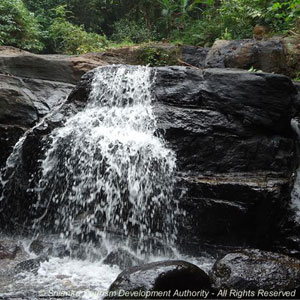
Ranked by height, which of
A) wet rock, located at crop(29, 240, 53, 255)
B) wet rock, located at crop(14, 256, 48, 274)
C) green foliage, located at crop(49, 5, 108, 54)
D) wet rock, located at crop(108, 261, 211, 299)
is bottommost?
wet rock, located at crop(14, 256, 48, 274)

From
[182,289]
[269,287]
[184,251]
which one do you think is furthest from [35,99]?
[269,287]

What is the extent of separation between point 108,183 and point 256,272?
9.33 ft

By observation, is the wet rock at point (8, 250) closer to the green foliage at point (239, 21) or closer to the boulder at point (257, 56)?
the boulder at point (257, 56)

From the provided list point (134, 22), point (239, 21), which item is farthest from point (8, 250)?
point (134, 22)

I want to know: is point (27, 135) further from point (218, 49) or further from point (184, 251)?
point (218, 49)

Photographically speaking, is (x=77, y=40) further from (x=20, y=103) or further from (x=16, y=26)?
(x=20, y=103)

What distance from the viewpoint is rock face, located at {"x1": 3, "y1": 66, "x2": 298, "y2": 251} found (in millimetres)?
5332

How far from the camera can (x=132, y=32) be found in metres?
15.4

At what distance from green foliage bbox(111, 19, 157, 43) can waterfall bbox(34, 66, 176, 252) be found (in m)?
9.38

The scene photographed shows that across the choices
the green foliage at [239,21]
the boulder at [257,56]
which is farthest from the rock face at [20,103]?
the green foliage at [239,21]

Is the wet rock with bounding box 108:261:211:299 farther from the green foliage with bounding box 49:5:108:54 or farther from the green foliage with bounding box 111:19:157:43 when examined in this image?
the green foliage with bounding box 111:19:157:43

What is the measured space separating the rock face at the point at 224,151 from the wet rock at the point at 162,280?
152cm

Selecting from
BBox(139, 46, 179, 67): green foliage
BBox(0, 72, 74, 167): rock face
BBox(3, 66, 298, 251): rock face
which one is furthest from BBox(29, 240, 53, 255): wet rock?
BBox(139, 46, 179, 67): green foliage

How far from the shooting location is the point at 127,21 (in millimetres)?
16312
